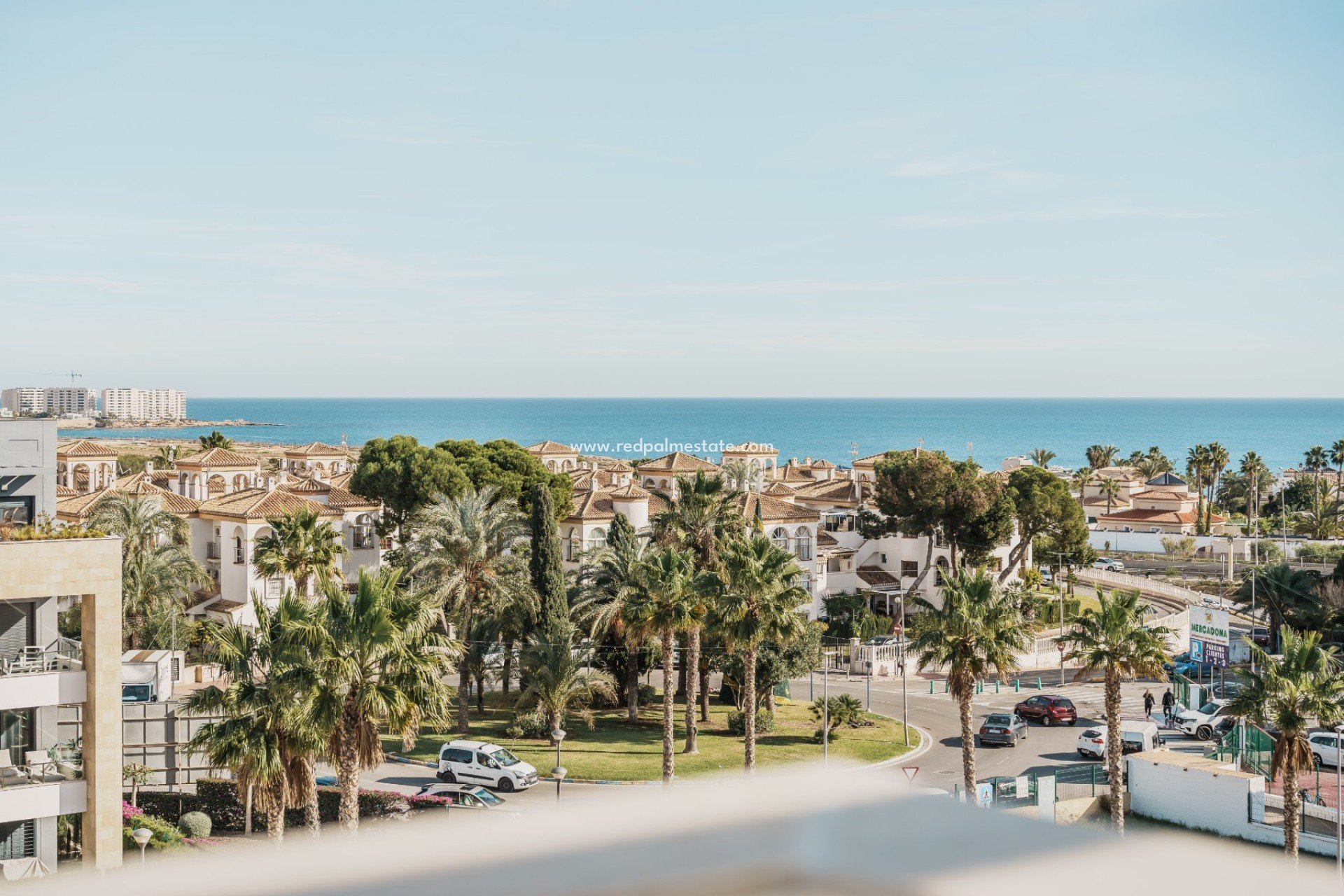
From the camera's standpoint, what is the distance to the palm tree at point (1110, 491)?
106 metres

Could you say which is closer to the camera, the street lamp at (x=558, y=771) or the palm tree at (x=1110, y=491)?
the street lamp at (x=558, y=771)

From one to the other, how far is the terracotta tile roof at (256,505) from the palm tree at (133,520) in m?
3.87

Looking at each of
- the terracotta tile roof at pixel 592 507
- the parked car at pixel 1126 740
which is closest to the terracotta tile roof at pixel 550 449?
the terracotta tile roof at pixel 592 507

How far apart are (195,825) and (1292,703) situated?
83.8 ft

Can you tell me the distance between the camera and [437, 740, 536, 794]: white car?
1351 inches

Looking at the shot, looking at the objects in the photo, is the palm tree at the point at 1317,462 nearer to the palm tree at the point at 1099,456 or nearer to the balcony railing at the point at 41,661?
the palm tree at the point at 1099,456

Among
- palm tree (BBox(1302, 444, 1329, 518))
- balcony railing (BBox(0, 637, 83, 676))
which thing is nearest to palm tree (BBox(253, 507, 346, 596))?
balcony railing (BBox(0, 637, 83, 676))

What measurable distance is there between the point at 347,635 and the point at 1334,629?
43727 mm

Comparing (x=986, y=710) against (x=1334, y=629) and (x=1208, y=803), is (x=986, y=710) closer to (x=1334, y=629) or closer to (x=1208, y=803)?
(x=1208, y=803)

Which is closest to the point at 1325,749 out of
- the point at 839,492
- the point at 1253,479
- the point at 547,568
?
the point at 547,568

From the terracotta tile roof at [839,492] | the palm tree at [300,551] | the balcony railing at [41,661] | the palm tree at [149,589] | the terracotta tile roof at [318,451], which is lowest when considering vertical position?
the palm tree at [149,589]

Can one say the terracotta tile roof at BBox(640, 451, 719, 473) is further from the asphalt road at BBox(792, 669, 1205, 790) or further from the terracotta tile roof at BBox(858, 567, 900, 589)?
the asphalt road at BBox(792, 669, 1205, 790)

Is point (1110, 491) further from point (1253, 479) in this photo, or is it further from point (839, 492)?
point (839, 492)

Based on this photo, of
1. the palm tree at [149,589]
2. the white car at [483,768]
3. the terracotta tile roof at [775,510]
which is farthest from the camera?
the terracotta tile roof at [775,510]
